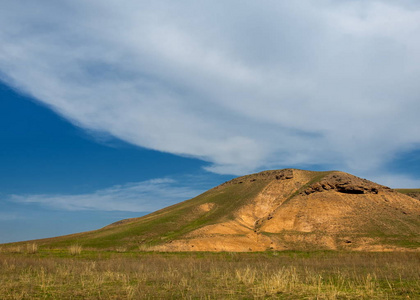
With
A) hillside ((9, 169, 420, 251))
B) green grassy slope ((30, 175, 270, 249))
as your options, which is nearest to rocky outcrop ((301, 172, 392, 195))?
hillside ((9, 169, 420, 251))

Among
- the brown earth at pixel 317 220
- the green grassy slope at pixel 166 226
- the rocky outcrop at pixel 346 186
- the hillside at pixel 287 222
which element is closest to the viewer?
the brown earth at pixel 317 220

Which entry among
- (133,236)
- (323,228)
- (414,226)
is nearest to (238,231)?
(323,228)

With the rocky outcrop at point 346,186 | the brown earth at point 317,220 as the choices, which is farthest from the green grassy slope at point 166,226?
the rocky outcrop at point 346,186

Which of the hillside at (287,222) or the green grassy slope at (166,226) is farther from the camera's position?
the green grassy slope at (166,226)

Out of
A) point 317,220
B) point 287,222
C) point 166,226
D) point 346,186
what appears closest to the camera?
point 317,220

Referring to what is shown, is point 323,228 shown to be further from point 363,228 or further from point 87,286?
point 87,286

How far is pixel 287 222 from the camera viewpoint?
7831 centimetres

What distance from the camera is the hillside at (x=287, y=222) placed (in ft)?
213

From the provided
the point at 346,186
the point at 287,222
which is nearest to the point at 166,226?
the point at 287,222

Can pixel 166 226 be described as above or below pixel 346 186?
below

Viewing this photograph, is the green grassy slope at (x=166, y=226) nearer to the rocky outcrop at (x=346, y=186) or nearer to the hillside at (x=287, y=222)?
the hillside at (x=287, y=222)

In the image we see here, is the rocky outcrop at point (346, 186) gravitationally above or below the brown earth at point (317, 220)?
above

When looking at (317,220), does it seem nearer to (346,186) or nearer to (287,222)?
(287,222)

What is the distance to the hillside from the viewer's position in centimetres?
6494
